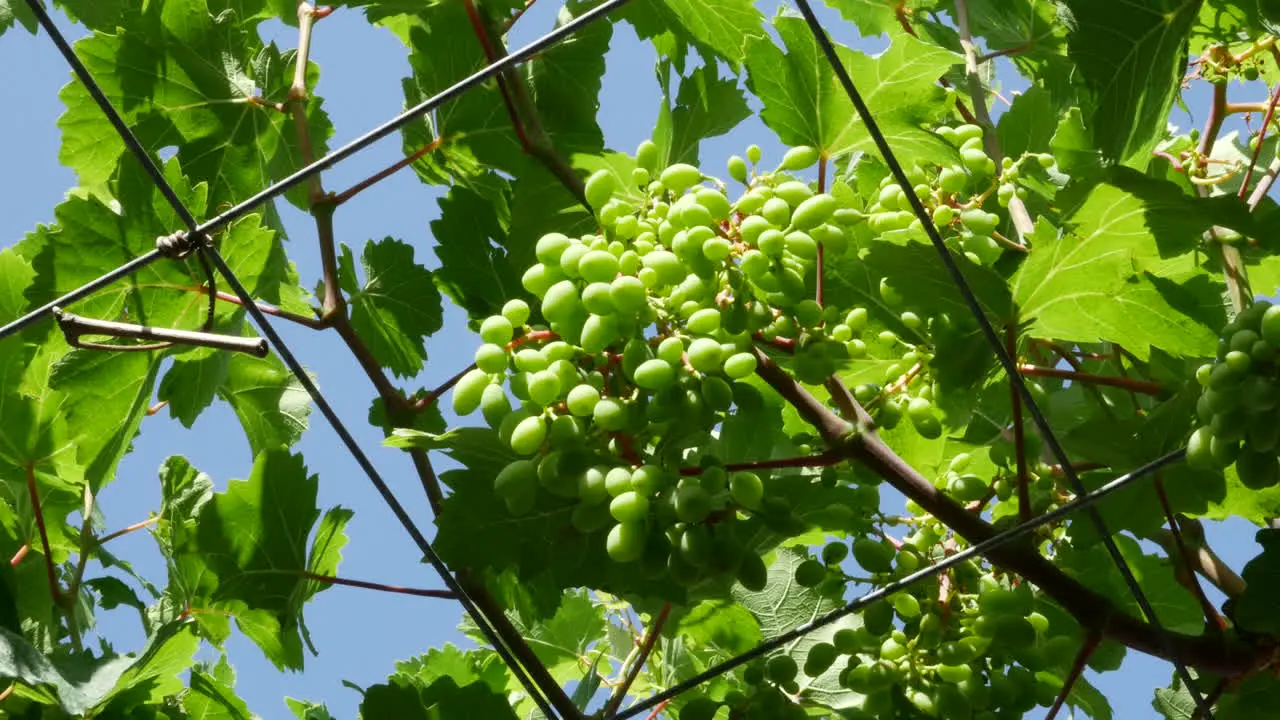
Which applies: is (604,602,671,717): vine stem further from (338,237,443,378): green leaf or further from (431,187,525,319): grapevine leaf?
(338,237,443,378): green leaf

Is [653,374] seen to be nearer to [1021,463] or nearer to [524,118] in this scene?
[1021,463]

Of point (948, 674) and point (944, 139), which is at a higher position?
point (944, 139)

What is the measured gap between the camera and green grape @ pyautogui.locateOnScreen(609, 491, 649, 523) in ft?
3.43

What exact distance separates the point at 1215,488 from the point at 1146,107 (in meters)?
0.38

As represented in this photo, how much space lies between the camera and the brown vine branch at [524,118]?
146cm

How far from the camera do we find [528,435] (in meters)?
1.07

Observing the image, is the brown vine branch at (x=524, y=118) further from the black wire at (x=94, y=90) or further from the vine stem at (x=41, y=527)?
the vine stem at (x=41, y=527)

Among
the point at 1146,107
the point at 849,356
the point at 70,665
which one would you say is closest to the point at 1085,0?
the point at 1146,107

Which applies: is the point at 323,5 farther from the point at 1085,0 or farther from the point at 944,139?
the point at 1085,0

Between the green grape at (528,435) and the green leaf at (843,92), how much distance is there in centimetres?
47

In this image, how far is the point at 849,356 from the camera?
50.1 inches

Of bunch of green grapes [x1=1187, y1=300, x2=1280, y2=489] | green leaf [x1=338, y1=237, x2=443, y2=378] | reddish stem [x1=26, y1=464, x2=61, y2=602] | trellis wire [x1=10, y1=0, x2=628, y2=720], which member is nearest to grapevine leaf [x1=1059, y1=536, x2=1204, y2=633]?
bunch of green grapes [x1=1187, y1=300, x2=1280, y2=489]

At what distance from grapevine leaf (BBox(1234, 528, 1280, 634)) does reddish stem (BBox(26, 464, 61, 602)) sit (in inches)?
53.6

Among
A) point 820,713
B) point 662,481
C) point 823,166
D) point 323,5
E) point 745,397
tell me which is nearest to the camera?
point 662,481
